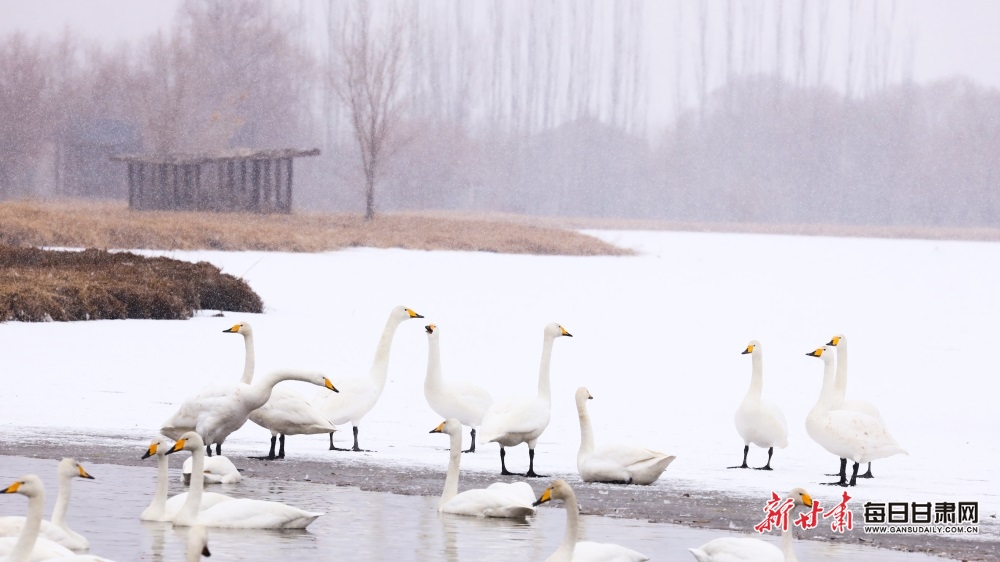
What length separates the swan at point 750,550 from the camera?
6.17 m

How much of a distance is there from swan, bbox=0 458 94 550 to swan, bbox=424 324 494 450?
12.8 ft

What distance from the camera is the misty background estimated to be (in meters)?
77.3

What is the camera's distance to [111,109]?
79000mm

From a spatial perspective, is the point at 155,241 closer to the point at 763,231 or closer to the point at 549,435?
the point at 549,435

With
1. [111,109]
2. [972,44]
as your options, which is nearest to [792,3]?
[972,44]

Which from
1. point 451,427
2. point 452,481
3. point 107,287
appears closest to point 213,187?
point 107,287

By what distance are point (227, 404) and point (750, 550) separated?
3909 millimetres

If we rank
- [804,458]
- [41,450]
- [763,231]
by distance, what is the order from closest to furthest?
[41,450]
[804,458]
[763,231]

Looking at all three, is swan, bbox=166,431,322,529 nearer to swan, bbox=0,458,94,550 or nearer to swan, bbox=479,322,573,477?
swan, bbox=0,458,94,550

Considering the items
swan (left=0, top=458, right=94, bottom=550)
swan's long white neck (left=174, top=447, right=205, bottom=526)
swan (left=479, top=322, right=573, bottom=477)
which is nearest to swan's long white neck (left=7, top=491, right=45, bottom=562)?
swan (left=0, top=458, right=94, bottom=550)

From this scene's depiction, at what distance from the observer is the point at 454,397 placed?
33.8ft

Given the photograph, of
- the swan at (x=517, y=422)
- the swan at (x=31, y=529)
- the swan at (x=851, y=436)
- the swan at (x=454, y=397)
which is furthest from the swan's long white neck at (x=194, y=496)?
the swan at (x=851, y=436)

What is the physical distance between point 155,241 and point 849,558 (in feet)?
94.8

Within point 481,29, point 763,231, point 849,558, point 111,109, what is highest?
point 481,29
